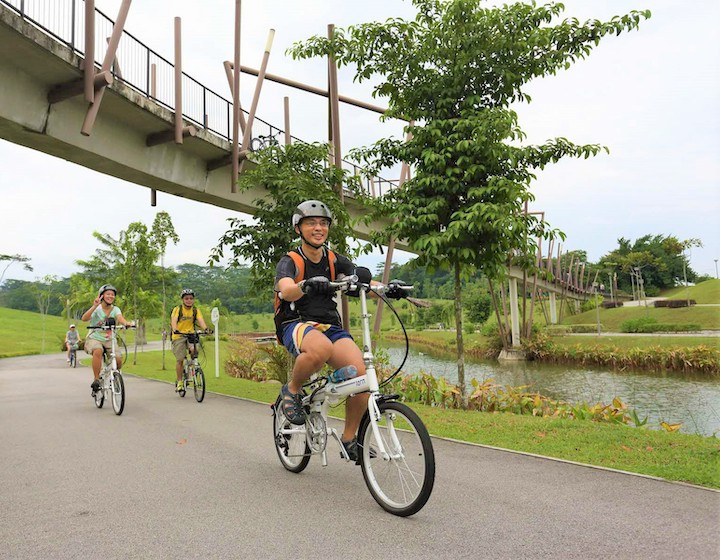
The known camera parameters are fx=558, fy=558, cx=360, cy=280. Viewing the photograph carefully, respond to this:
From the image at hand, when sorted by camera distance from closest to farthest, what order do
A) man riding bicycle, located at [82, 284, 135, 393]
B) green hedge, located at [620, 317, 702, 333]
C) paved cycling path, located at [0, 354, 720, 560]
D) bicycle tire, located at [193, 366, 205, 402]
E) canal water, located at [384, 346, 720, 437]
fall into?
paved cycling path, located at [0, 354, 720, 560] → man riding bicycle, located at [82, 284, 135, 393] → bicycle tire, located at [193, 366, 205, 402] → canal water, located at [384, 346, 720, 437] → green hedge, located at [620, 317, 702, 333]

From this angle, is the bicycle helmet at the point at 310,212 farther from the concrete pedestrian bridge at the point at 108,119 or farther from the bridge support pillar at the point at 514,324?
the bridge support pillar at the point at 514,324

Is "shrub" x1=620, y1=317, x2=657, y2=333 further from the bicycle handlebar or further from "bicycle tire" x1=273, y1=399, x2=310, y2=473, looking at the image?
the bicycle handlebar

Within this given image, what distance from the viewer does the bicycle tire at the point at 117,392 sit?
8.59m

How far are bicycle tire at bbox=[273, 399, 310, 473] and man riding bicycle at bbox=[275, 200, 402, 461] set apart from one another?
0.35 meters

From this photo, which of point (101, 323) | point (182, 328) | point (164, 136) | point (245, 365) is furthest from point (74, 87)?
point (245, 365)

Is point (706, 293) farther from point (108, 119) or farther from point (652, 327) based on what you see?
point (108, 119)

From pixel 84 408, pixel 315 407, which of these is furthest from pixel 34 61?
pixel 315 407

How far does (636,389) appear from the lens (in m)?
19.3

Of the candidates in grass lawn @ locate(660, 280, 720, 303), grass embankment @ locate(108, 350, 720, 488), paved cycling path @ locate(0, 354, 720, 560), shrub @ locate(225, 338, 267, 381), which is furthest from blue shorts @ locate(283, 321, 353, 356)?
grass lawn @ locate(660, 280, 720, 303)

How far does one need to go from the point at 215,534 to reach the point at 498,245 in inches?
262

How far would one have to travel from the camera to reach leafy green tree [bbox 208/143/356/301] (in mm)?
10523

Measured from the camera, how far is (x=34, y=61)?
29.5 ft

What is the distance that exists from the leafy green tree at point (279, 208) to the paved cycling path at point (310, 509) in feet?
16.7

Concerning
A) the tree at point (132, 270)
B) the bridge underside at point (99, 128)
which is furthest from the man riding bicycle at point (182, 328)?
the tree at point (132, 270)
